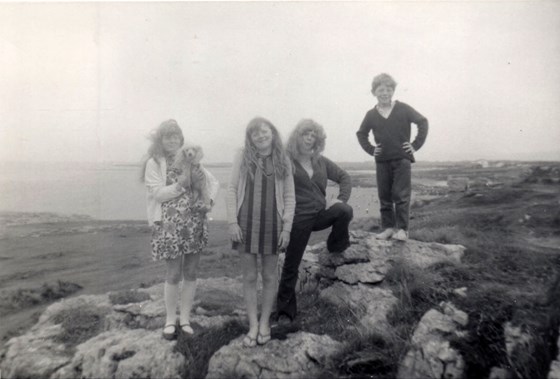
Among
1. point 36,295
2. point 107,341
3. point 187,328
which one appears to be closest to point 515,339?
point 187,328

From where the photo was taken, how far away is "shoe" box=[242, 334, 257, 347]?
3.27m

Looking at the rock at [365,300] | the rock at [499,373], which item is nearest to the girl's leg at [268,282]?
the rock at [365,300]

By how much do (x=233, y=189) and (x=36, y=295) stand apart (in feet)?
18.9

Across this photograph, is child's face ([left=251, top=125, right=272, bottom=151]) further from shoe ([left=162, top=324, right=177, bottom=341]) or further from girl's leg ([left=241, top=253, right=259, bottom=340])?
shoe ([left=162, top=324, right=177, bottom=341])

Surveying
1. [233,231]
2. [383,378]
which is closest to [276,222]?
[233,231]

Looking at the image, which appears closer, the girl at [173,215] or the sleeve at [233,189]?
the sleeve at [233,189]

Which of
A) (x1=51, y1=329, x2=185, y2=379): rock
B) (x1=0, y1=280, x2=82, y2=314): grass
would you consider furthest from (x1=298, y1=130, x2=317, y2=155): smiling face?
(x1=0, y1=280, x2=82, y2=314): grass

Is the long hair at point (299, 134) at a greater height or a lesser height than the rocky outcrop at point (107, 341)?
greater

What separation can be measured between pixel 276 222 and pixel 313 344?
122cm

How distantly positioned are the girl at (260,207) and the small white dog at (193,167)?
0.35 meters

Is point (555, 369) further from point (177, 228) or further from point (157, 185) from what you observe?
point (157, 185)

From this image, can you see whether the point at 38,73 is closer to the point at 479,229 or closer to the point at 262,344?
the point at 262,344

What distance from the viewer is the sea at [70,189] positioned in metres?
6.13

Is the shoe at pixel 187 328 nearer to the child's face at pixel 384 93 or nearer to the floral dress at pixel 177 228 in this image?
the floral dress at pixel 177 228
